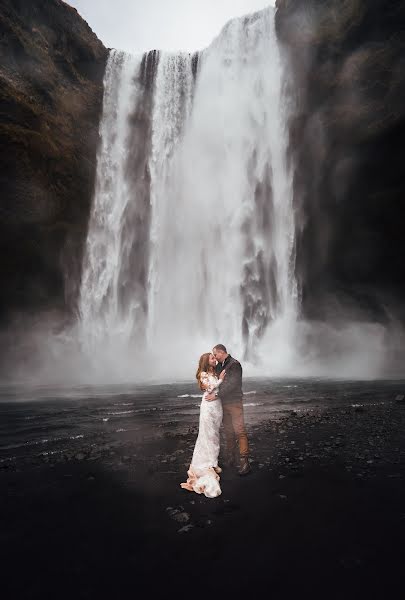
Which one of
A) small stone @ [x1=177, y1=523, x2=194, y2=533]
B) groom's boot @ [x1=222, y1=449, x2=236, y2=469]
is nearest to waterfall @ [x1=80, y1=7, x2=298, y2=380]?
groom's boot @ [x1=222, y1=449, x2=236, y2=469]

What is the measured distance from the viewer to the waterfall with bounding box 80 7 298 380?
2633 cm

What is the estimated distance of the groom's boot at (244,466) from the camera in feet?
16.3

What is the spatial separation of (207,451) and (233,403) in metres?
0.81

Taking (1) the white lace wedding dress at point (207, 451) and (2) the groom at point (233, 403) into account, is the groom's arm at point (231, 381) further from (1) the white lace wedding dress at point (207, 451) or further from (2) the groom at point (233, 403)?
(1) the white lace wedding dress at point (207, 451)

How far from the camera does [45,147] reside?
21.9 metres

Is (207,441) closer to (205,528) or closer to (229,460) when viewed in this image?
(229,460)

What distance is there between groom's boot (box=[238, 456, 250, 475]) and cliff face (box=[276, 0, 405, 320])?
23100 mm

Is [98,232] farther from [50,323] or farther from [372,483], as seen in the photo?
[372,483]

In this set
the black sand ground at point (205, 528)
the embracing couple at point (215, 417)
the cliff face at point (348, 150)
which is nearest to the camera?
the black sand ground at point (205, 528)

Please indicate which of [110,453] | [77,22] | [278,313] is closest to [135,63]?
[77,22]

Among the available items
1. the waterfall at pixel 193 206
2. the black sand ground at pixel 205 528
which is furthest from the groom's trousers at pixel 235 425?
the waterfall at pixel 193 206

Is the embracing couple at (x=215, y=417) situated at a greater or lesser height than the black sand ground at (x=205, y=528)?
greater

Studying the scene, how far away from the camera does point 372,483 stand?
4.51 m

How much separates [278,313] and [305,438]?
19.8 m
